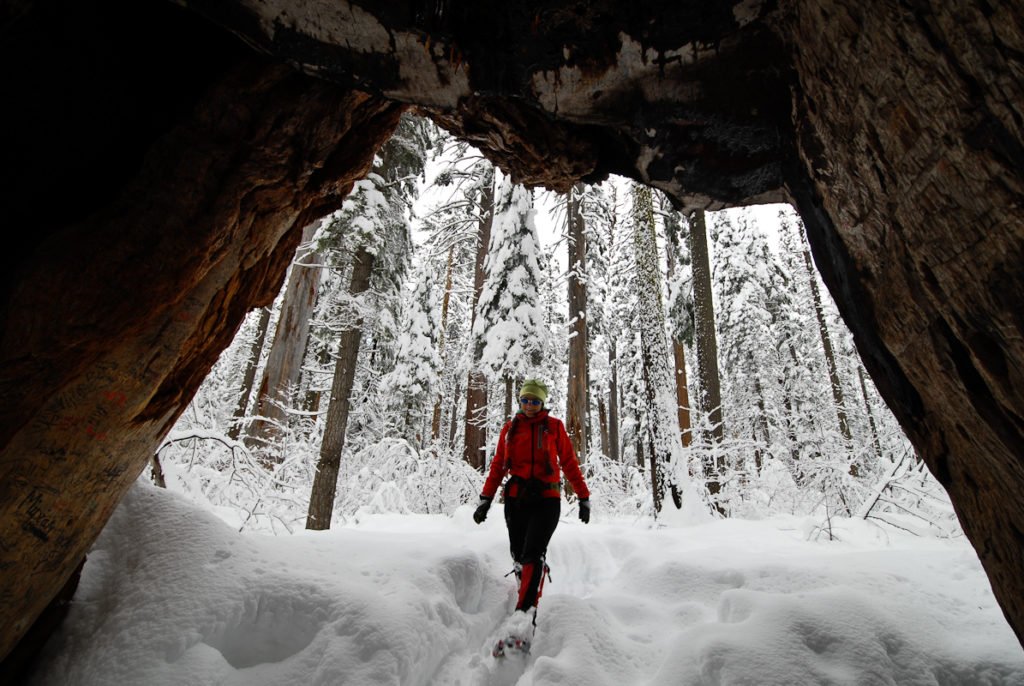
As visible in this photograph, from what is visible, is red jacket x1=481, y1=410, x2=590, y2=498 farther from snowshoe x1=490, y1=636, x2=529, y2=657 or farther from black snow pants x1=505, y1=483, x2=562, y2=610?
snowshoe x1=490, y1=636, x2=529, y2=657

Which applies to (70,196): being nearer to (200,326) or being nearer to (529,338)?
(200,326)

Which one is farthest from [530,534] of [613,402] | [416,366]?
[613,402]

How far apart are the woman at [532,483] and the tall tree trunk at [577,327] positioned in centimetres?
695

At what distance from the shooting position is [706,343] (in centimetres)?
1019

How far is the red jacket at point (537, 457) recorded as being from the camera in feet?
13.4

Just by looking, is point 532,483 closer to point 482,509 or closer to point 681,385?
point 482,509

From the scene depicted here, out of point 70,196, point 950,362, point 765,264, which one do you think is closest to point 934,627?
point 950,362

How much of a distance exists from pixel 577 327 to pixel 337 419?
7.06 meters

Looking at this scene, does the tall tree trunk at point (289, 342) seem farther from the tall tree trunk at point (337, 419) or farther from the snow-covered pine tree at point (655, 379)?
the snow-covered pine tree at point (655, 379)

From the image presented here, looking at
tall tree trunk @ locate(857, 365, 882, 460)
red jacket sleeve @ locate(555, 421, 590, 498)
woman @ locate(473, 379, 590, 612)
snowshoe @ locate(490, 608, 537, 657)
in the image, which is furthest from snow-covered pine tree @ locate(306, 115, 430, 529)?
tall tree trunk @ locate(857, 365, 882, 460)

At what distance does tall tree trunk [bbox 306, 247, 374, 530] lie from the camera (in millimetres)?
7555

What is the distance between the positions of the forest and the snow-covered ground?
5.18 ft

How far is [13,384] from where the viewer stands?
6.25 feet

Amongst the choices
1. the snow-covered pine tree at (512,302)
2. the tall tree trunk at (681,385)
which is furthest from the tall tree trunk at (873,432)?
the snow-covered pine tree at (512,302)
